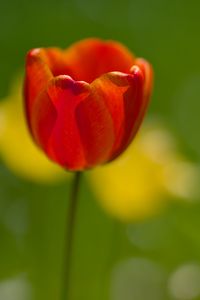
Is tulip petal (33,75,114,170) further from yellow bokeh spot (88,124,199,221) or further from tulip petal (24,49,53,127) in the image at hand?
yellow bokeh spot (88,124,199,221)

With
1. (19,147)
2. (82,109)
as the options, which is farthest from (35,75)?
(19,147)

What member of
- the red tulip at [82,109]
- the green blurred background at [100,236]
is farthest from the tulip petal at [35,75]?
the green blurred background at [100,236]

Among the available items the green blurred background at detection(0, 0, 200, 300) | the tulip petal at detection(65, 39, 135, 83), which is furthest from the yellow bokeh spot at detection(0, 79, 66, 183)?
the tulip petal at detection(65, 39, 135, 83)

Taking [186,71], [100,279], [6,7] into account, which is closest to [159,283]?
[100,279]

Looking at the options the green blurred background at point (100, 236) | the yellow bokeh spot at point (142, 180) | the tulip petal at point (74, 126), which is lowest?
the green blurred background at point (100, 236)

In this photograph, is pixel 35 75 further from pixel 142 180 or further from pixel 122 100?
pixel 142 180

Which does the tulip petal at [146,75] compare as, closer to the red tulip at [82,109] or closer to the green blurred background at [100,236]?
the red tulip at [82,109]

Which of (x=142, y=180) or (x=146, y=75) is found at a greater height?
(x=146, y=75)
